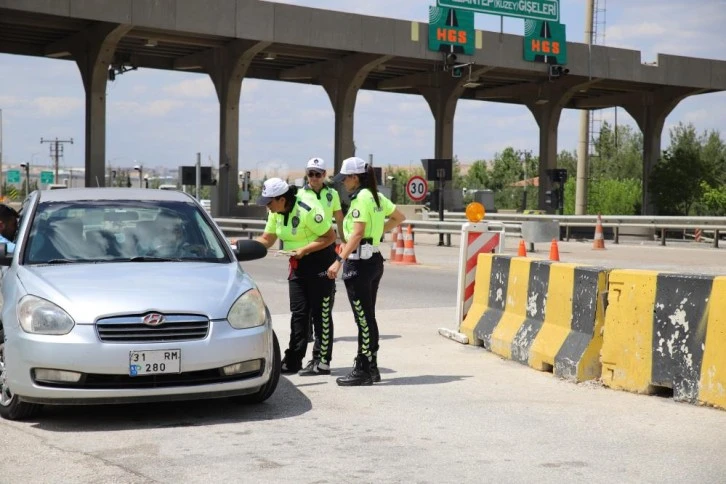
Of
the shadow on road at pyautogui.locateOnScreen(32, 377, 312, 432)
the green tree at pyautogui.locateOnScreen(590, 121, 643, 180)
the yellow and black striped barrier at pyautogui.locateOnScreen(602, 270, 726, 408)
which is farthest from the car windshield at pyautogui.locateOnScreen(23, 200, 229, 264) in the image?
the green tree at pyautogui.locateOnScreen(590, 121, 643, 180)

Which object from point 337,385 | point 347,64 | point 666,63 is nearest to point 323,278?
point 337,385

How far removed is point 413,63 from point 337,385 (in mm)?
38495

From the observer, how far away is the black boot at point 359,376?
8.98m

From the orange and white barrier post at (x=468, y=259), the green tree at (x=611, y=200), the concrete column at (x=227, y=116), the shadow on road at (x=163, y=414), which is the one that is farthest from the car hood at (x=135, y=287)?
the green tree at (x=611, y=200)

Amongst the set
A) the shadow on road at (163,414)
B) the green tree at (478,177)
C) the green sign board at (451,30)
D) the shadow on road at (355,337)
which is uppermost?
the green sign board at (451,30)

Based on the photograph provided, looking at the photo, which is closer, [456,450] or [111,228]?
[456,450]

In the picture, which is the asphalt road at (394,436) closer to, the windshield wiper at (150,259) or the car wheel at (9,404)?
the car wheel at (9,404)

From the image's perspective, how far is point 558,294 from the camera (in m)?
9.70

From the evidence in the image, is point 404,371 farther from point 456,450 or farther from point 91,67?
point 91,67

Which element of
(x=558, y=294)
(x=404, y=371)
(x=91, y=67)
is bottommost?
(x=404, y=371)

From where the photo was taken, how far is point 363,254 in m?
8.96

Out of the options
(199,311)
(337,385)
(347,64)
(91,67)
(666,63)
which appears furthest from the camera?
(666,63)

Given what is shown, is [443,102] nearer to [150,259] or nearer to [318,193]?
[318,193]

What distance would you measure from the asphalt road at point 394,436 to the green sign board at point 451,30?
33414mm
